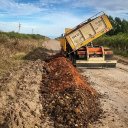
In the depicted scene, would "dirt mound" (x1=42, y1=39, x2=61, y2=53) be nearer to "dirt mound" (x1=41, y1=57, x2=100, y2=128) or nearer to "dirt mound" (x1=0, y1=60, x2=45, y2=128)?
"dirt mound" (x1=0, y1=60, x2=45, y2=128)

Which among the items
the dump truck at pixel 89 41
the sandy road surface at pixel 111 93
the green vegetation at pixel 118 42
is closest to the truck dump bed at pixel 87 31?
the dump truck at pixel 89 41

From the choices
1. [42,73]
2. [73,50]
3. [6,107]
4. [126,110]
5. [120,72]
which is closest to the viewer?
[6,107]

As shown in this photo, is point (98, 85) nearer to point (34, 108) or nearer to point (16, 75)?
point (16, 75)

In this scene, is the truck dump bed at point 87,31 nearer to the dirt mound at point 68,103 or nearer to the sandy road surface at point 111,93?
the sandy road surface at point 111,93

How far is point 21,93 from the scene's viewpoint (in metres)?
12.4

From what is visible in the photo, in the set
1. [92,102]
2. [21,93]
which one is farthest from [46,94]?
[92,102]

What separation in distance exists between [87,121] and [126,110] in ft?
6.92

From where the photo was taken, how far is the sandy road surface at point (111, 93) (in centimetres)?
1033

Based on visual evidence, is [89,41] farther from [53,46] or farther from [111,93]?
[53,46]

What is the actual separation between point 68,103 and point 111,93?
3534 mm

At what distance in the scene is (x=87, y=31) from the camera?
22.1 metres

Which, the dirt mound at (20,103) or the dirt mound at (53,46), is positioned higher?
the dirt mound at (53,46)

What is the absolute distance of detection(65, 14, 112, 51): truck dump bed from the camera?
2191 cm

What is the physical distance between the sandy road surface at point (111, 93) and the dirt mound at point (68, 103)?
0.37m
